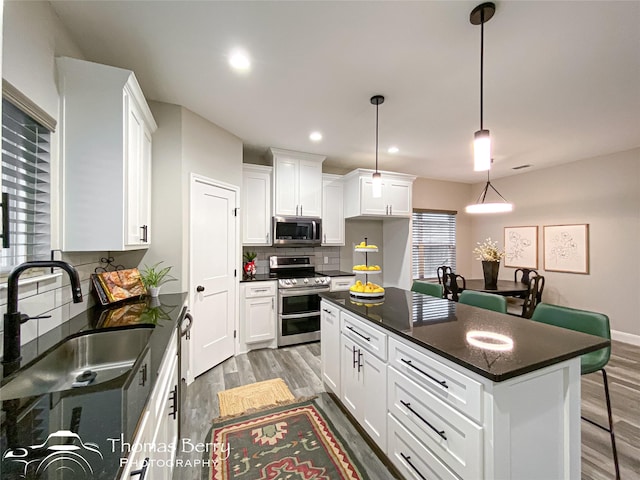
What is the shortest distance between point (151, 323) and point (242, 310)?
1.83 m

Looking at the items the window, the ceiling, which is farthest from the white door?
the window

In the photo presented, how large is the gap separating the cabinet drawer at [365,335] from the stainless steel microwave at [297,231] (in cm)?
189

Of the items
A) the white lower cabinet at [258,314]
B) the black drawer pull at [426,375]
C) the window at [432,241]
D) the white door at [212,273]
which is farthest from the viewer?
the window at [432,241]

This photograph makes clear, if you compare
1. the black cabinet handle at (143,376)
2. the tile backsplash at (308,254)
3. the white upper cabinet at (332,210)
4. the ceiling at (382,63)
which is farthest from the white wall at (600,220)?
the black cabinet handle at (143,376)

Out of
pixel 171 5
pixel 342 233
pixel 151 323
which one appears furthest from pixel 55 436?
Result: pixel 342 233

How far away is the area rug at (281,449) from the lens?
1692mm

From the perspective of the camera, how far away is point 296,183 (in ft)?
12.9

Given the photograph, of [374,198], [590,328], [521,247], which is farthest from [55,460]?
[521,247]

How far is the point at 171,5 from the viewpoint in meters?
1.55

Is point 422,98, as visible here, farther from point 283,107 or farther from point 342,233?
point 342,233

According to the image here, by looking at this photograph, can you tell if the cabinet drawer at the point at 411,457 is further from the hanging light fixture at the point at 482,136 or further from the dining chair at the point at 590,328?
the hanging light fixture at the point at 482,136

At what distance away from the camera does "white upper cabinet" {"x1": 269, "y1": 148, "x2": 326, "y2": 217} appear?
12.5 ft

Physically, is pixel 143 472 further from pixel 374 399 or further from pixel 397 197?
pixel 397 197

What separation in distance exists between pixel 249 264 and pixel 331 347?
72.4 inches
